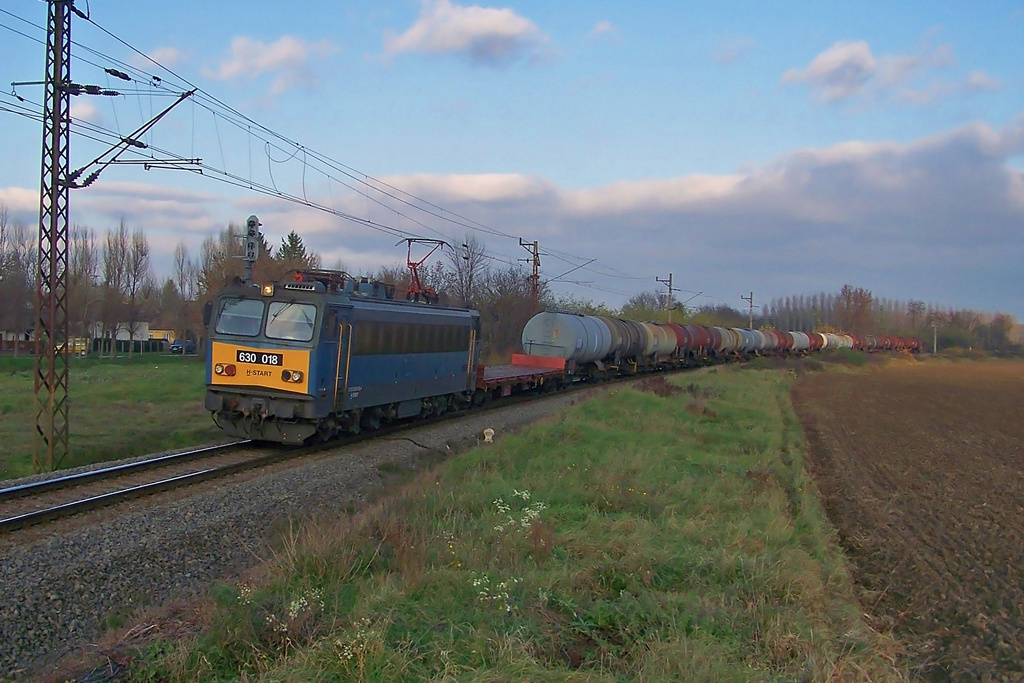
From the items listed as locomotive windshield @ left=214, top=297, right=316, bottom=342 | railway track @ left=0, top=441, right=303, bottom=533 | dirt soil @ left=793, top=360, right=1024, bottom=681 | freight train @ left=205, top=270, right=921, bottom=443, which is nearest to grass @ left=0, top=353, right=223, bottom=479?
railway track @ left=0, top=441, right=303, bottom=533

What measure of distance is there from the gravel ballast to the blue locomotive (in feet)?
5.14

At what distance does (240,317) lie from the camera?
15.0m

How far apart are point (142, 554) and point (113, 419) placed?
13.9 m

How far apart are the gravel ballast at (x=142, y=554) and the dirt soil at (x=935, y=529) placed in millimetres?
6516

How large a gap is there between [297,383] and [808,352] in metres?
69.5

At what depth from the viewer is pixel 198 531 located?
30.2ft

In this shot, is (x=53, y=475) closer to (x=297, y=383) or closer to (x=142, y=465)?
(x=142, y=465)

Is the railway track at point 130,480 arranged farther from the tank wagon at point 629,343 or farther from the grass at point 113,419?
the tank wagon at point 629,343

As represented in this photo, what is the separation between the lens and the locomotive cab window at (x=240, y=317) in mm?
14844

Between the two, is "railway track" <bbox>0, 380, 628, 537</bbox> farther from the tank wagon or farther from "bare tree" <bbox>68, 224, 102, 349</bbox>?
"bare tree" <bbox>68, 224, 102, 349</bbox>

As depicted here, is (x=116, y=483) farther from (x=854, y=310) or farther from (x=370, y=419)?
(x=854, y=310)

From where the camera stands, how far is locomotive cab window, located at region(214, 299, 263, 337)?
48.7 feet

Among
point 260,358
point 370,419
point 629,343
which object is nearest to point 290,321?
point 260,358

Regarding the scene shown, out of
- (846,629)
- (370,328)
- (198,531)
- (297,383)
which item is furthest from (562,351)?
(846,629)
